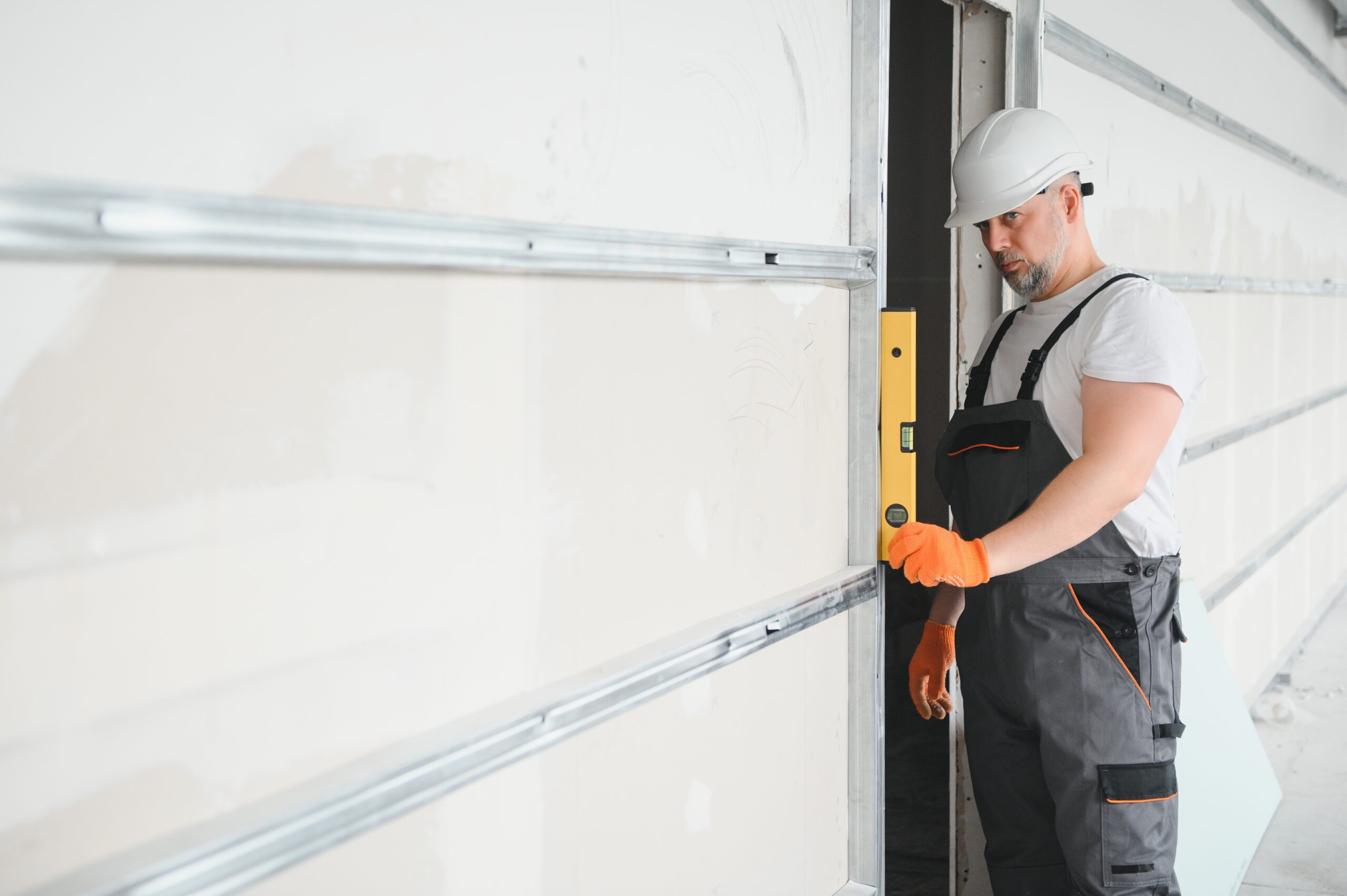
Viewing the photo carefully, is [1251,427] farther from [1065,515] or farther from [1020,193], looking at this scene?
[1065,515]

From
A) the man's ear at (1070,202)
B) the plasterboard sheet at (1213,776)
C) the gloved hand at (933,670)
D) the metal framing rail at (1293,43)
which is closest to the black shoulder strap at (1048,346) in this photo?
the man's ear at (1070,202)

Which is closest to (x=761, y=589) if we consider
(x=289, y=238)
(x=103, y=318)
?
(x=289, y=238)

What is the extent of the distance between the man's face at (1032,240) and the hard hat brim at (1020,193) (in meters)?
0.01

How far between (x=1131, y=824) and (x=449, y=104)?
5.07 feet

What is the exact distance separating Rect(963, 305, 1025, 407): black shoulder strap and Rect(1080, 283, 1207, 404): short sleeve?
276 mm

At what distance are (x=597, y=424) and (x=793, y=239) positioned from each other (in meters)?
0.58

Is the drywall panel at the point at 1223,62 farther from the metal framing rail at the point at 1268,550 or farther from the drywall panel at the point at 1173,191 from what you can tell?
the metal framing rail at the point at 1268,550

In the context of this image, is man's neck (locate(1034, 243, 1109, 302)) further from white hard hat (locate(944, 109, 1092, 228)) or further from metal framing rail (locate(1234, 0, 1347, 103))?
metal framing rail (locate(1234, 0, 1347, 103))

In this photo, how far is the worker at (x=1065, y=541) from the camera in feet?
5.55

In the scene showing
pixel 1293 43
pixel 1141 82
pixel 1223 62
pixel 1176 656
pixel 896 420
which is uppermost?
pixel 1293 43

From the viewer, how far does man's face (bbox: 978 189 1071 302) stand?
1.90m

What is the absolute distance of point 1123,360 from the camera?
169 cm

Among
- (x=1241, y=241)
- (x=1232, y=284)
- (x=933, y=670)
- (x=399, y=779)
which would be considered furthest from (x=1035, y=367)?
(x=1241, y=241)

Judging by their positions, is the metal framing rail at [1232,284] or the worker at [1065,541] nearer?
the worker at [1065,541]
